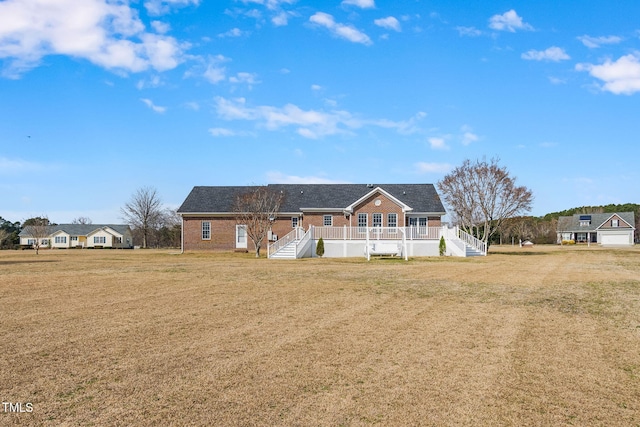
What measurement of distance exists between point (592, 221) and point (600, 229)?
4353 mm

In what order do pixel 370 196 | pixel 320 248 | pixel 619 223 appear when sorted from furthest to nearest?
1. pixel 619 223
2. pixel 370 196
3. pixel 320 248

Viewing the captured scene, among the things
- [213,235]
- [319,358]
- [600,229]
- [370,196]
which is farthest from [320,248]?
[600,229]

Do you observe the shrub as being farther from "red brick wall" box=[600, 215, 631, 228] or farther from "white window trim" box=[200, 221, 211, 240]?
"red brick wall" box=[600, 215, 631, 228]

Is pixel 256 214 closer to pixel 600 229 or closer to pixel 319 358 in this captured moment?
pixel 319 358

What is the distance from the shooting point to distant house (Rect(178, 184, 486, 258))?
3275 cm

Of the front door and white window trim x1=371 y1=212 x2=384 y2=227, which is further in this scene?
the front door

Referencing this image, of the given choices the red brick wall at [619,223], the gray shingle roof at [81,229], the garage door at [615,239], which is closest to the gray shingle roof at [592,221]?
the red brick wall at [619,223]

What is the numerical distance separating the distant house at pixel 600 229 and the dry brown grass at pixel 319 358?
266 ft

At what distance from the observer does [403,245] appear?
31.0 metres

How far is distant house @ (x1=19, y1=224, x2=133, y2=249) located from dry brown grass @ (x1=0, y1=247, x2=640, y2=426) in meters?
68.5

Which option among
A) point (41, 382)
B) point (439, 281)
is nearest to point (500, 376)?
point (41, 382)

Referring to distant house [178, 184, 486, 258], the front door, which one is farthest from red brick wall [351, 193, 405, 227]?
the front door

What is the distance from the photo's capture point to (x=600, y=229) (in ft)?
277

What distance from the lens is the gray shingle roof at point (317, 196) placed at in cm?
4053
